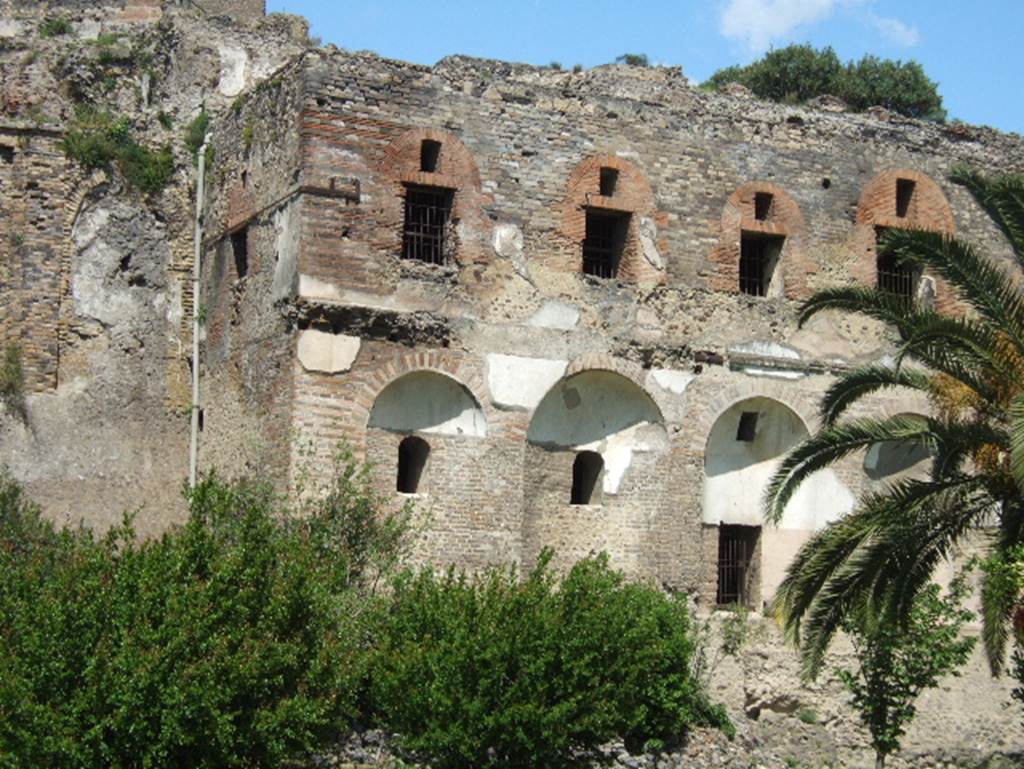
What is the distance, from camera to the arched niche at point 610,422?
25.1 meters

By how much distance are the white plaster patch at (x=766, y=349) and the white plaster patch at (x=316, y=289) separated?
19.4 ft

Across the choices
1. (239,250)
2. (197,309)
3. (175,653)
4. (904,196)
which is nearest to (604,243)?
(904,196)

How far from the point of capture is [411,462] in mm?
24016

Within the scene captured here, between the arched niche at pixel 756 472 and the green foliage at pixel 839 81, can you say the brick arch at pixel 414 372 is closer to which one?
the arched niche at pixel 756 472

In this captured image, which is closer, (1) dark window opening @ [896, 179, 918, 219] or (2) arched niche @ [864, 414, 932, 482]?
(2) arched niche @ [864, 414, 932, 482]

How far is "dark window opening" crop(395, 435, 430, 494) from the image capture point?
23.8 meters

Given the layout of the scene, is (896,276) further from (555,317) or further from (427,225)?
(427,225)

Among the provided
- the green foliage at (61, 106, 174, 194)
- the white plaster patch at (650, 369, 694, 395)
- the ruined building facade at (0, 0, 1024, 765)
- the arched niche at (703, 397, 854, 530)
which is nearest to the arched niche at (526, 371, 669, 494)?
the ruined building facade at (0, 0, 1024, 765)

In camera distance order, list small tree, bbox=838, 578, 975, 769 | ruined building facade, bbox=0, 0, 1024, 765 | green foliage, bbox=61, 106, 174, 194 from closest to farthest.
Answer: small tree, bbox=838, 578, 975, 769, ruined building facade, bbox=0, 0, 1024, 765, green foliage, bbox=61, 106, 174, 194

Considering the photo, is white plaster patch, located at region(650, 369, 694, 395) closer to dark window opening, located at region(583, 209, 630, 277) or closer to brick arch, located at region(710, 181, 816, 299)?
brick arch, located at region(710, 181, 816, 299)

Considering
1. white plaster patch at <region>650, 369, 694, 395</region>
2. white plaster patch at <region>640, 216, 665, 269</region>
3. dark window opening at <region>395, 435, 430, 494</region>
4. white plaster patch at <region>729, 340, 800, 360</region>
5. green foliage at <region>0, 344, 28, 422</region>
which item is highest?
white plaster patch at <region>640, 216, 665, 269</region>

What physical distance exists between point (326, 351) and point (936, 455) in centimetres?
791

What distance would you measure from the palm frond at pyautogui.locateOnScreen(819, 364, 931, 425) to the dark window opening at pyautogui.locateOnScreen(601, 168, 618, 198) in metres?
5.99

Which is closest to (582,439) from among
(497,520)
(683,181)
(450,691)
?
(497,520)
